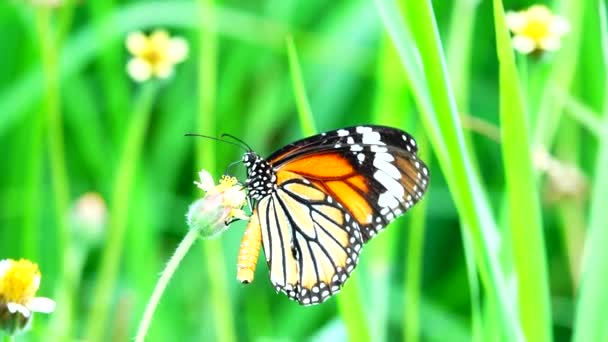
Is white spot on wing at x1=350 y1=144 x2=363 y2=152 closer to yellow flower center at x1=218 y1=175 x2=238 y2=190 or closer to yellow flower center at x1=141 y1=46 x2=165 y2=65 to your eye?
yellow flower center at x1=218 y1=175 x2=238 y2=190

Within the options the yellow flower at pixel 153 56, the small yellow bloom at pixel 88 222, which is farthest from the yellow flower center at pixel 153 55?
the small yellow bloom at pixel 88 222

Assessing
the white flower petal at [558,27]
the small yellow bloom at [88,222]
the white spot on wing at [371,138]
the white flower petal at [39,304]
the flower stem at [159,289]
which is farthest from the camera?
the small yellow bloom at [88,222]

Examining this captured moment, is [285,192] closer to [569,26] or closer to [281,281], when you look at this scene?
[281,281]

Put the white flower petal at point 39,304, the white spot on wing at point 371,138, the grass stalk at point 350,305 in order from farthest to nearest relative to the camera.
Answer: the white spot on wing at point 371,138
the grass stalk at point 350,305
the white flower petal at point 39,304

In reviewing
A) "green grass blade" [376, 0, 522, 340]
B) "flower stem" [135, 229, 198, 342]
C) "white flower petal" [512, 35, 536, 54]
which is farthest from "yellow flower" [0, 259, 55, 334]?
"white flower petal" [512, 35, 536, 54]

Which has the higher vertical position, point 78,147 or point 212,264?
point 78,147

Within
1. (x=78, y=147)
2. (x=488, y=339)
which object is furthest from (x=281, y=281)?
(x=78, y=147)

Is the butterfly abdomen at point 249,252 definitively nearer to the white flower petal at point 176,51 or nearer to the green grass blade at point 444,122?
the green grass blade at point 444,122
